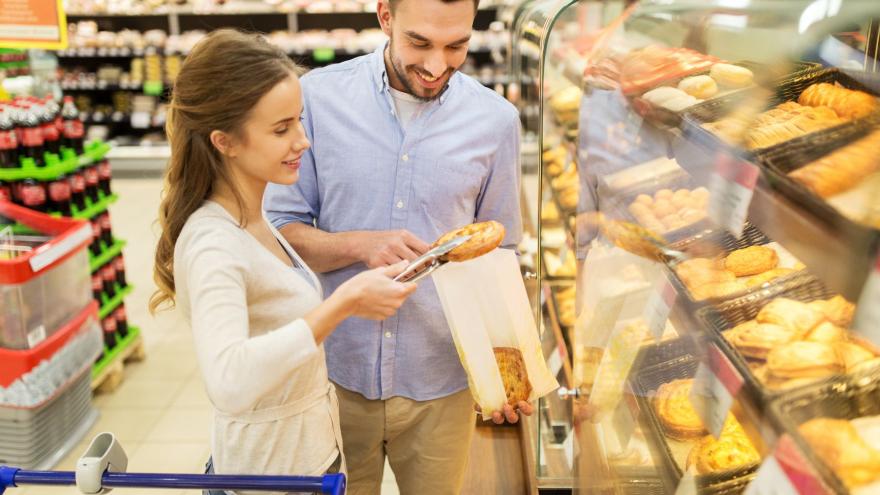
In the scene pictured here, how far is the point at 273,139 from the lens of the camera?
1.45 meters

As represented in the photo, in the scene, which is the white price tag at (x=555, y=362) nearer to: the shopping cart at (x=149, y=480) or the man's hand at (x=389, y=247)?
the man's hand at (x=389, y=247)

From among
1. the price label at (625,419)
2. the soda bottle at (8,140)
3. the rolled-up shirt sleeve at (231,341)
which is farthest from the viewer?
the soda bottle at (8,140)

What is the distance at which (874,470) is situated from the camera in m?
0.91

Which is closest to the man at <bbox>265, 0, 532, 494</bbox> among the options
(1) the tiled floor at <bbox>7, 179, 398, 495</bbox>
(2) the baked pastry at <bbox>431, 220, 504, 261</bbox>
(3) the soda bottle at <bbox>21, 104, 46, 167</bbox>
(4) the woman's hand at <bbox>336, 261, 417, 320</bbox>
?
(2) the baked pastry at <bbox>431, 220, 504, 261</bbox>

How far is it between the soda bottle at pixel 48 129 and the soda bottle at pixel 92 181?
23cm

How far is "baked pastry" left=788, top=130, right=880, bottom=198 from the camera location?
1040 millimetres

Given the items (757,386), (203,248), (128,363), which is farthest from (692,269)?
(128,363)

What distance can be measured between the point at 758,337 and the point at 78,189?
11.8 feet

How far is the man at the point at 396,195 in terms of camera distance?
72.4 inches

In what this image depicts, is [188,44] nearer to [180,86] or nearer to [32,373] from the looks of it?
[32,373]

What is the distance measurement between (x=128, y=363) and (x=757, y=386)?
411 cm

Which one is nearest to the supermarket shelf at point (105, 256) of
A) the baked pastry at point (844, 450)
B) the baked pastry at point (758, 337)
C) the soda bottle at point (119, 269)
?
the soda bottle at point (119, 269)

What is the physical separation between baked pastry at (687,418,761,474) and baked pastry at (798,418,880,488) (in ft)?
1.39

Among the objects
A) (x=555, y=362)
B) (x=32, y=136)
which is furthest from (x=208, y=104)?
(x=32, y=136)
